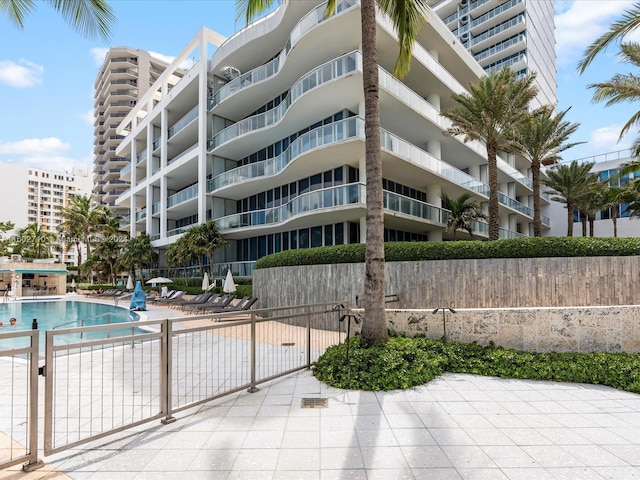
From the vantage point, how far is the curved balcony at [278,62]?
16953 mm

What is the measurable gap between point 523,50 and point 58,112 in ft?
173

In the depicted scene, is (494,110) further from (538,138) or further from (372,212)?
(372,212)

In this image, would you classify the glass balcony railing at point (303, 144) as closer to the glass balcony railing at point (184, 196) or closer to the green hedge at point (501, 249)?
the glass balcony railing at point (184, 196)

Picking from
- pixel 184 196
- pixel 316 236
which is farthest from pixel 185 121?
pixel 316 236

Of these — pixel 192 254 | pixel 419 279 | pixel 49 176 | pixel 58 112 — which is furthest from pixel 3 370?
pixel 49 176

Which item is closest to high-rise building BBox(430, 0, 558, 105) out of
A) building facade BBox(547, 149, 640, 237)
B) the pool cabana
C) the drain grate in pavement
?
building facade BBox(547, 149, 640, 237)

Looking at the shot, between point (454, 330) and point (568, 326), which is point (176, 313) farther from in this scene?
point (568, 326)

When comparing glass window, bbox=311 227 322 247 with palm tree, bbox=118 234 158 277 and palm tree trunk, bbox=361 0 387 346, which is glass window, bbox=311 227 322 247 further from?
palm tree, bbox=118 234 158 277

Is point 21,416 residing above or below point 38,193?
below

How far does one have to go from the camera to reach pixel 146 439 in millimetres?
4406

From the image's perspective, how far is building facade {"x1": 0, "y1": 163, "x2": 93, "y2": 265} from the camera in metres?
104

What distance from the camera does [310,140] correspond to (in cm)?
1789

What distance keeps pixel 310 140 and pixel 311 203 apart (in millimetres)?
3159

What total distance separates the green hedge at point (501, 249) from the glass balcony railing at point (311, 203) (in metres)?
3.36
